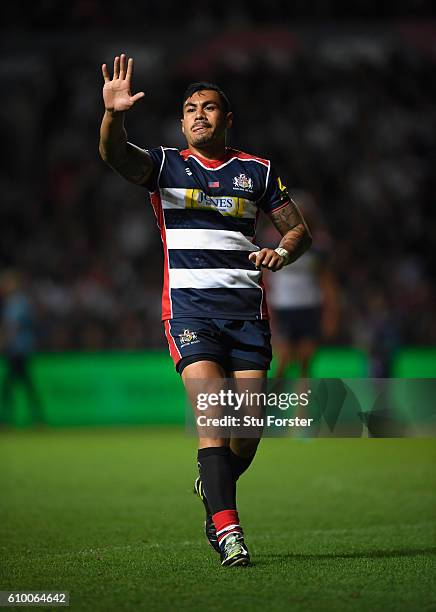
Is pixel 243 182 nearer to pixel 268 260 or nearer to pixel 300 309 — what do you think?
pixel 268 260

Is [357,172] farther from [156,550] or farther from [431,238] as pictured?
[156,550]

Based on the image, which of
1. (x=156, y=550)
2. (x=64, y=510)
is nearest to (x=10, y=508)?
(x=64, y=510)

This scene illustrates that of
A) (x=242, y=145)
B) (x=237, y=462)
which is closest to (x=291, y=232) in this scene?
(x=237, y=462)

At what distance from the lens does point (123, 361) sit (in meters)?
15.0

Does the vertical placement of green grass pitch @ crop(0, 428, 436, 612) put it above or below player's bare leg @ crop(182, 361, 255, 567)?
below

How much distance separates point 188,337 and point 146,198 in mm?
14467

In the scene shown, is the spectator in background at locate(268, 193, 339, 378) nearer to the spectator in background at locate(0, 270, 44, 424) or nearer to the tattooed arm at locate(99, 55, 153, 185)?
the spectator in background at locate(0, 270, 44, 424)

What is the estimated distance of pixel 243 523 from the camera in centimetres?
668

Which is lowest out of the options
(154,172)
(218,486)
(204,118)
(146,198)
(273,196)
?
(218,486)

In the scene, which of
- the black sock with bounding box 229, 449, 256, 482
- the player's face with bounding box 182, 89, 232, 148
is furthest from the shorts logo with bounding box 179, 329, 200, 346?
the player's face with bounding box 182, 89, 232, 148

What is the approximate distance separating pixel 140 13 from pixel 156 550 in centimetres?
1519

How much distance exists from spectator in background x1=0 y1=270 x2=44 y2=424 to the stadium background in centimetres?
27

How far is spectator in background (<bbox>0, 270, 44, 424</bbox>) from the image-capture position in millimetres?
14617

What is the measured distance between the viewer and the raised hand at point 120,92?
505 cm
